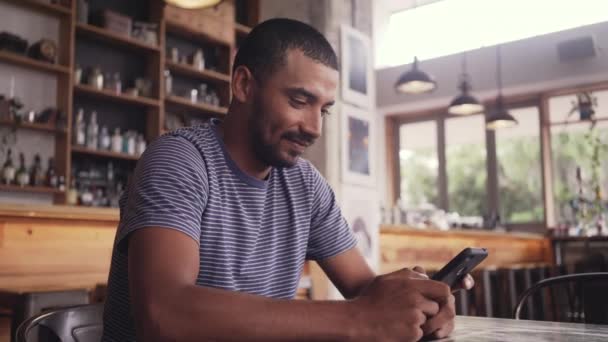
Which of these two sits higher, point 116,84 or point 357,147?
point 116,84

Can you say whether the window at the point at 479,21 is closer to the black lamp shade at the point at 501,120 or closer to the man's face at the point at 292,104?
the black lamp shade at the point at 501,120

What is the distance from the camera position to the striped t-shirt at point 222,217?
1062mm

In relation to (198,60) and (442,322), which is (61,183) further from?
(442,322)

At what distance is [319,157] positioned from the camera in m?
4.36

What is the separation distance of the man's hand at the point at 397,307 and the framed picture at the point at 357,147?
3.41 m

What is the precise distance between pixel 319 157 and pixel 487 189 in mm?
5798

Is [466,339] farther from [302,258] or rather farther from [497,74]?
[497,74]

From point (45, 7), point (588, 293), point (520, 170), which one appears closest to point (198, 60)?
point (45, 7)

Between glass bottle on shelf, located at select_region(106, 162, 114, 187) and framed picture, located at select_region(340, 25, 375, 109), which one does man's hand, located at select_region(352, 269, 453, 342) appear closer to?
framed picture, located at select_region(340, 25, 375, 109)

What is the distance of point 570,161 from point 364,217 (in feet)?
19.1

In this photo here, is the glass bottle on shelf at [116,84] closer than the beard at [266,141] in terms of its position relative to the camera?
No

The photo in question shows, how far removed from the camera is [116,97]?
17.2 ft

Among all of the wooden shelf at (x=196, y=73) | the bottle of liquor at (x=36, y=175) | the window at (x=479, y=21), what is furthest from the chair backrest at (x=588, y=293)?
the window at (x=479, y=21)

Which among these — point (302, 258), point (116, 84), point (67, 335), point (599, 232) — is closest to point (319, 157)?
point (116, 84)
